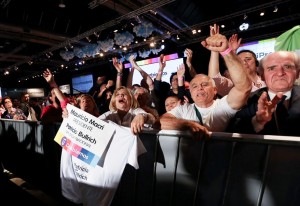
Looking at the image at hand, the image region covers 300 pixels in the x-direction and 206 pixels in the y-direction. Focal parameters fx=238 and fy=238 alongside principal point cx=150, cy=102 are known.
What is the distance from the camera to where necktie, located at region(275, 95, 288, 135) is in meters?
1.80

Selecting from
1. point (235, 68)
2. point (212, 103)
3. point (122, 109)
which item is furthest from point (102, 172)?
point (235, 68)

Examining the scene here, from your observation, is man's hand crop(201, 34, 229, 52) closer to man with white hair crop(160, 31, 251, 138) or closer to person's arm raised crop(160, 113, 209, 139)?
man with white hair crop(160, 31, 251, 138)

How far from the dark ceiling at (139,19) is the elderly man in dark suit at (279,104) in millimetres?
3786

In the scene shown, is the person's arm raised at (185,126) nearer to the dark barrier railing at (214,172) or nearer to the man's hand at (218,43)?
the dark barrier railing at (214,172)

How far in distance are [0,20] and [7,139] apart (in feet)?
13.0

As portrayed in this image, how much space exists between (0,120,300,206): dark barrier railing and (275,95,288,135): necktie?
0.47 metres

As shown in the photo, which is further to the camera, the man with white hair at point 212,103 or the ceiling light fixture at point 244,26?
the ceiling light fixture at point 244,26

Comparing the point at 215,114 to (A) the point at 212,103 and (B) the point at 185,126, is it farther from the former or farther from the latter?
(B) the point at 185,126

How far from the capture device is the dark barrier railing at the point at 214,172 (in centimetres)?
137

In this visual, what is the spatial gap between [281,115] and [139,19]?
5.12m

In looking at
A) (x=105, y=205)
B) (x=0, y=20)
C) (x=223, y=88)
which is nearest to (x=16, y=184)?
(x=105, y=205)

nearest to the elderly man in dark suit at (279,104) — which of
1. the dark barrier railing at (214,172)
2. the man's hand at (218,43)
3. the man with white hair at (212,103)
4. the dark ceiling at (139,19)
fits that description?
the man with white hair at (212,103)

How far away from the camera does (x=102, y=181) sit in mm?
2236

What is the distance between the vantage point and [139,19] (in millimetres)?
6227
